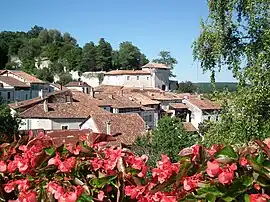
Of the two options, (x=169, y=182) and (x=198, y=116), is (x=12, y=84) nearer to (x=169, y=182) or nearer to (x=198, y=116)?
(x=198, y=116)

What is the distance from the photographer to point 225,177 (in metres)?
1.11

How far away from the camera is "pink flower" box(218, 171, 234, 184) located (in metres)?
1.11

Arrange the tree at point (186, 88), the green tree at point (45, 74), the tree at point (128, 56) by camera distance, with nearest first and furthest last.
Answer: the green tree at point (45, 74), the tree at point (186, 88), the tree at point (128, 56)

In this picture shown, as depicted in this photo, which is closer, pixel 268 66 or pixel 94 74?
pixel 268 66

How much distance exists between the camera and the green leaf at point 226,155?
1.16 meters

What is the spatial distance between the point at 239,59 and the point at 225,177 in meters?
5.58

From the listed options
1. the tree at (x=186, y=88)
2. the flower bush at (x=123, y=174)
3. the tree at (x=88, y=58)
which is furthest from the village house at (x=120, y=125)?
the tree at (x=186, y=88)

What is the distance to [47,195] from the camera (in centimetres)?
128

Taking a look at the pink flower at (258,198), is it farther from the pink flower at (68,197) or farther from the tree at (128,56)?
the tree at (128,56)

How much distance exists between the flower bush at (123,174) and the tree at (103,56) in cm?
6551

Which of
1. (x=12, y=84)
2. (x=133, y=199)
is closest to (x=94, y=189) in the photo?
(x=133, y=199)

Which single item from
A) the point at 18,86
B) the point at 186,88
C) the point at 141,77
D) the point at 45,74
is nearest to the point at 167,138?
the point at 18,86

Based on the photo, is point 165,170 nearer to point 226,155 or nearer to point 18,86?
point 226,155

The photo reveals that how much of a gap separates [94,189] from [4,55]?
2524 inches
